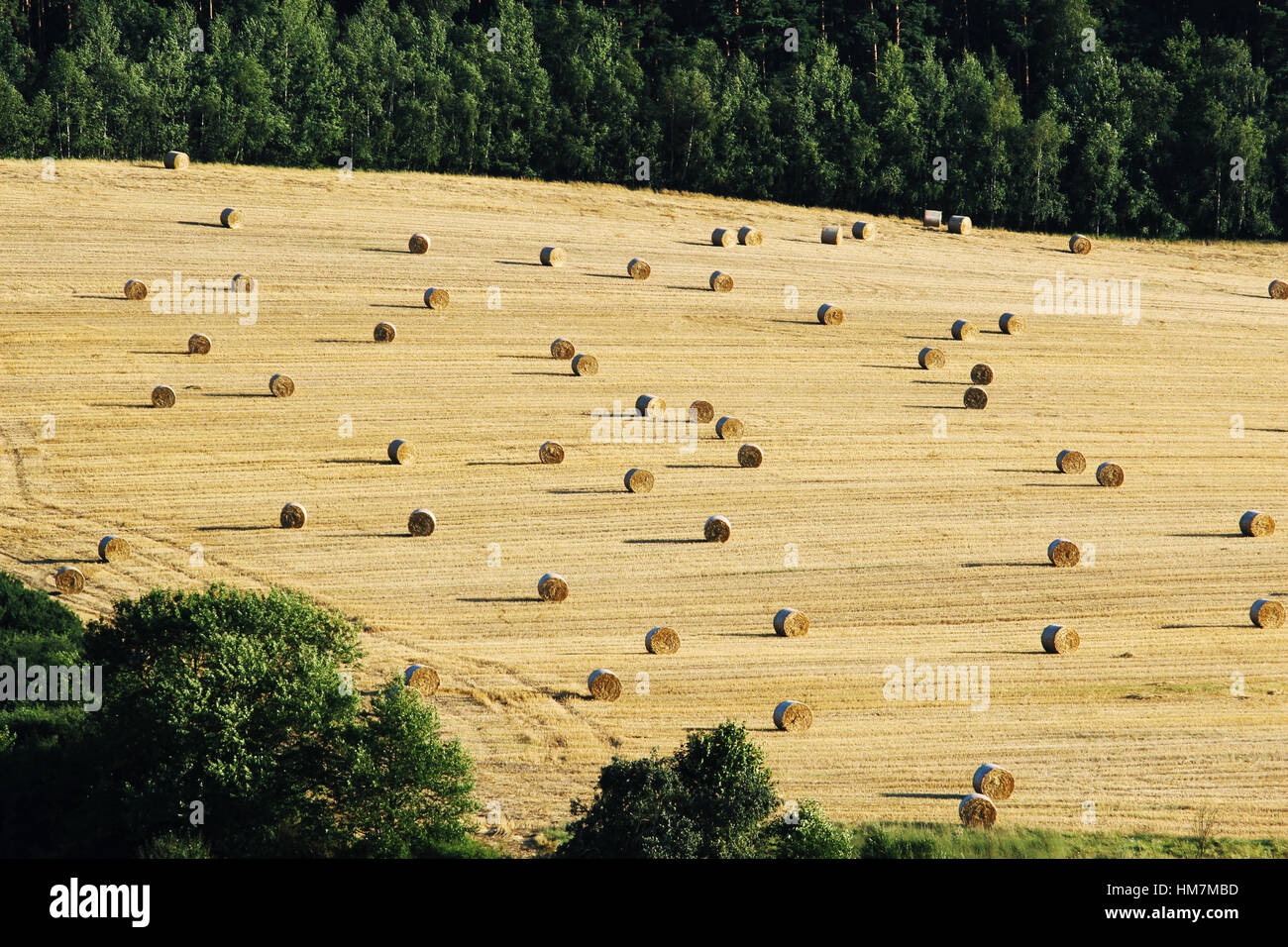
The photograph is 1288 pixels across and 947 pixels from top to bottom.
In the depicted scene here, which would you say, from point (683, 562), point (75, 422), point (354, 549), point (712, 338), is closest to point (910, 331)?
point (712, 338)

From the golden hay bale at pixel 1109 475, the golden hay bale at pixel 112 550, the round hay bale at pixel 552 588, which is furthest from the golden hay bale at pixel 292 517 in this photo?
the golden hay bale at pixel 1109 475

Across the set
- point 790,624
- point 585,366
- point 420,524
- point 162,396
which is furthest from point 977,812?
point 162,396

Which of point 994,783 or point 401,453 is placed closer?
point 994,783

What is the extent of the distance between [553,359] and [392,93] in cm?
3351

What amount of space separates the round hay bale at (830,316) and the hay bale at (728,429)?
11051 mm

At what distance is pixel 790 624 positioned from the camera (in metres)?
37.2

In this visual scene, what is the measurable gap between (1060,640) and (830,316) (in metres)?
23.2

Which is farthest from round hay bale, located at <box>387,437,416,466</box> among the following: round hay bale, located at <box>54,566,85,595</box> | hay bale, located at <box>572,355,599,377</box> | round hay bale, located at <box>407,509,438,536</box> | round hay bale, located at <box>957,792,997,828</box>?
round hay bale, located at <box>957,792,997,828</box>

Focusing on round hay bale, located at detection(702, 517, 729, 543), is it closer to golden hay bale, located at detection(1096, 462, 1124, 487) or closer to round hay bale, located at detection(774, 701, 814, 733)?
round hay bale, located at detection(774, 701, 814, 733)

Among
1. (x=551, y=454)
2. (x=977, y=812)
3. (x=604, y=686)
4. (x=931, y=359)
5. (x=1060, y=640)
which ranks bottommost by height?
(x=977, y=812)

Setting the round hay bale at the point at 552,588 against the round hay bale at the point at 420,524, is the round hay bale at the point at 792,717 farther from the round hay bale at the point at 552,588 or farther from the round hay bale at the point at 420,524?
the round hay bale at the point at 420,524

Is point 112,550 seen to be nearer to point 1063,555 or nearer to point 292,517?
point 292,517

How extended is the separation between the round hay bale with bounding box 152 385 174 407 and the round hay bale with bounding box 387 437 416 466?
7206mm

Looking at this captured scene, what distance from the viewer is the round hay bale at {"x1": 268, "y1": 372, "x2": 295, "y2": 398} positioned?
4853 centimetres
